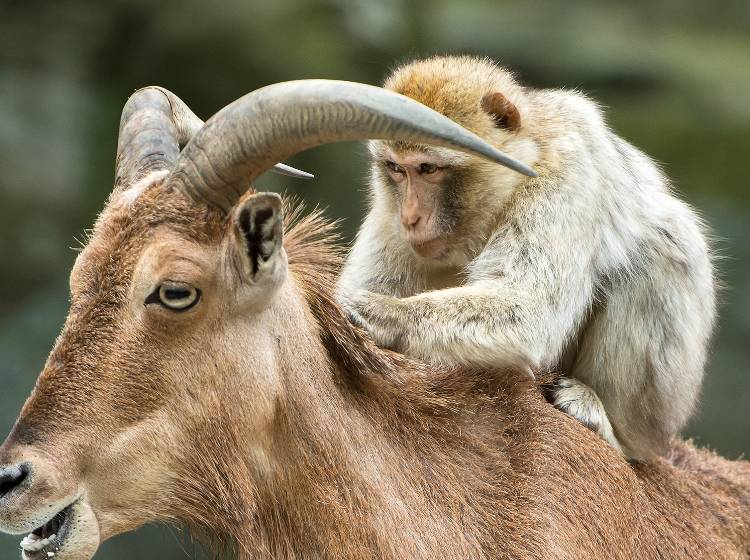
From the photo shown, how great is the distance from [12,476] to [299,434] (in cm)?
119

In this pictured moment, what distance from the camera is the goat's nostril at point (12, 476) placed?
170 inches

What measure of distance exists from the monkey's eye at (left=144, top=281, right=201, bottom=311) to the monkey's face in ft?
6.50

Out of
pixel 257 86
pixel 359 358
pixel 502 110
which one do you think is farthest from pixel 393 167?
pixel 257 86

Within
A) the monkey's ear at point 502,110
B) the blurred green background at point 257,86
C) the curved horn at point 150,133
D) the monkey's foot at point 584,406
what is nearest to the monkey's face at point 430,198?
the monkey's ear at point 502,110

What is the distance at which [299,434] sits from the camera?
4.81 metres

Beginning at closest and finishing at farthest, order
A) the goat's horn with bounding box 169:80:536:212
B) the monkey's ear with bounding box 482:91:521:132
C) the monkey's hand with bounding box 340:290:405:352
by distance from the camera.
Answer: the goat's horn with bounding box 169:80:536:212 → the monkey's hand with bounding box 340:290:405:352 → the monkey's ear with bounding box 482:91:521:132

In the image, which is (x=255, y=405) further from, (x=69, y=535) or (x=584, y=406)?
(x=584, y=406)

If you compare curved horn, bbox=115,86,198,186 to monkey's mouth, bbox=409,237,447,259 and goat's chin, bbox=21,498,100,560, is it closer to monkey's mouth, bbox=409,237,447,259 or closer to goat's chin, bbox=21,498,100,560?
monkey's mouth, bbox=409,237,447,259

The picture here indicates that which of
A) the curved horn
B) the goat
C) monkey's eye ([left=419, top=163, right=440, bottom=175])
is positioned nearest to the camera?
the goat

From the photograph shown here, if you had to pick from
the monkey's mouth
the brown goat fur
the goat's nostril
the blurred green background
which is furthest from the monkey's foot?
the blurred green background

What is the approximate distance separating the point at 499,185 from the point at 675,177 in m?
8.88

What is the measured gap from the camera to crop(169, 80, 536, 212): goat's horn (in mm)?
4270

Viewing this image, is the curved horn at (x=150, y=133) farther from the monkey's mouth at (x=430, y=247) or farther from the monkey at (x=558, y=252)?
the monkey's mouth at (x=430, y=247)

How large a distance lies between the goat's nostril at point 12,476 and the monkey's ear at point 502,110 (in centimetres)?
348
